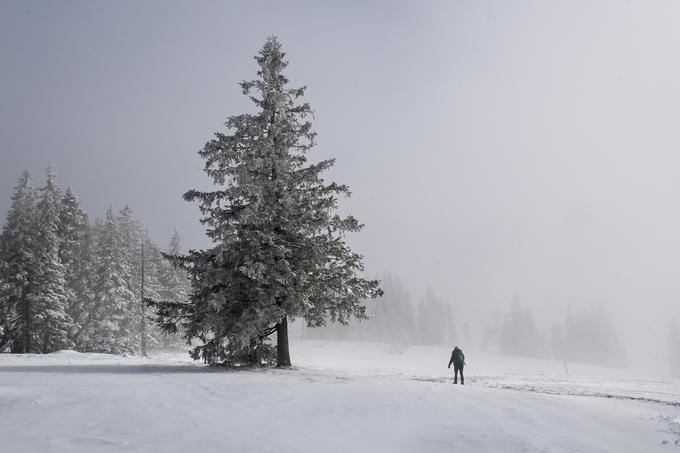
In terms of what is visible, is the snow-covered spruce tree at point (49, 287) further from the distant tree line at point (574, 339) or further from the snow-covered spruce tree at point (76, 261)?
the distant tree line at point (574, 339)

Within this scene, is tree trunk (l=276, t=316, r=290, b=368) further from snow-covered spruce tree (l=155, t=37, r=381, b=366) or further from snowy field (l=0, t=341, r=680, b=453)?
snowy field (l=0, t=341, r=680, b=453)

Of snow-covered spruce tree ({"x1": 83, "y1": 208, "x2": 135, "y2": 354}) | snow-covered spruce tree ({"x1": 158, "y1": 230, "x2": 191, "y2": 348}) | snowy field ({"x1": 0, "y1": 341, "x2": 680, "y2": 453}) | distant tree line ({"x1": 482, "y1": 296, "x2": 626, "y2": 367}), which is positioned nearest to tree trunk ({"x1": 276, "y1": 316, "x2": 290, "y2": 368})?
snowy field ({"x1": 0, "y1": 341, "x2": 680, "y2": 453})

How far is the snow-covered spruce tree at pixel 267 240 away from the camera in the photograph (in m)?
19.1

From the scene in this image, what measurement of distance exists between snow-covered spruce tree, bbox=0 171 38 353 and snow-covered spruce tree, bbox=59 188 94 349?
4112mm

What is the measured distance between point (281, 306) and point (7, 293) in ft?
90.6

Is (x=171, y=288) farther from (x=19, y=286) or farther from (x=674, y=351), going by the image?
(x=674, y=351)

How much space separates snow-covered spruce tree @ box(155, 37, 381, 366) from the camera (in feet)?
62.7

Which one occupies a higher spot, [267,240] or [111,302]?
[267,240]

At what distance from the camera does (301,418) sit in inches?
420

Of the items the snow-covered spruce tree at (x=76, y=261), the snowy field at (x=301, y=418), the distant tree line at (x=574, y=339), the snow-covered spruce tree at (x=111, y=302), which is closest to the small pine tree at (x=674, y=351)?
the distant tree line at (x=574, y=339)

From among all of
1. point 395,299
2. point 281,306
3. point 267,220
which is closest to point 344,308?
point 281,306

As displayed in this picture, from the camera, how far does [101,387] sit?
1359 centimetres

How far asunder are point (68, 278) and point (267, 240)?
105ft

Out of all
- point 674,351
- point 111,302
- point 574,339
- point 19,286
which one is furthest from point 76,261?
point 674,351
